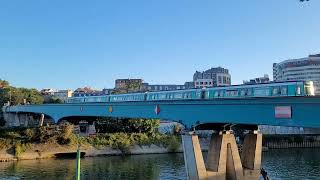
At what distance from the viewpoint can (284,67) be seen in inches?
7603

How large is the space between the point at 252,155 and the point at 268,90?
284 inches

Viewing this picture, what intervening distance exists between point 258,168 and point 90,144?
5118cm

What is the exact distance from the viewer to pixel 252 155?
45.8 metres

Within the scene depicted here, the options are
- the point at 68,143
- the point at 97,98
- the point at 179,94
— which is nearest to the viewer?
the point at 179,94

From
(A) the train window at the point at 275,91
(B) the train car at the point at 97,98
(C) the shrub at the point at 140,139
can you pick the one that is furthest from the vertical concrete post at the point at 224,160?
(C) the shrub at the point at 140,139

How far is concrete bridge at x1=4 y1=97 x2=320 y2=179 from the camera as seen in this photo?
35.2 m

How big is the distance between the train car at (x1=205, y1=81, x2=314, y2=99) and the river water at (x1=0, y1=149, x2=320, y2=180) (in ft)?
50.2

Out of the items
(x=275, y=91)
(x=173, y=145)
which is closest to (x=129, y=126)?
(x=173, y=145)

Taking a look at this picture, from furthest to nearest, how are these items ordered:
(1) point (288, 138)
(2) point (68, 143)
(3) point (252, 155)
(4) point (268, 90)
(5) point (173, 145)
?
(1) point (288, 138) < (5) point (173, 145) < (2) point (68, 143) < (3) point (252, 155) < (4) point (268, 90)

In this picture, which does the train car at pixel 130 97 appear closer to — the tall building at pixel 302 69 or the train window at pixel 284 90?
the train window at pixel 284 90

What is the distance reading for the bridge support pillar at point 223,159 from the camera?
43250 millimetres

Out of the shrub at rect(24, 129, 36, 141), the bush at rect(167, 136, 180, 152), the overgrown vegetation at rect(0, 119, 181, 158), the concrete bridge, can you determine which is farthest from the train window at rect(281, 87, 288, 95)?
the shrub at rect(24, 129, 36, 141)

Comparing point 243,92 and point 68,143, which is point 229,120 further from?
point 68,143

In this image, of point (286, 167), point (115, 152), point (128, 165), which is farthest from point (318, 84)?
point (115, 152)
